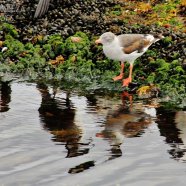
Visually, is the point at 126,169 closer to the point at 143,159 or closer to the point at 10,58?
the point at 143,159

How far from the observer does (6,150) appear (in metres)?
8.05

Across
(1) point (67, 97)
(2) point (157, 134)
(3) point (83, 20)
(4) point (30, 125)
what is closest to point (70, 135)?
(4) point (30, 125)

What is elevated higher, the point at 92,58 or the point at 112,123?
the point at 92,58

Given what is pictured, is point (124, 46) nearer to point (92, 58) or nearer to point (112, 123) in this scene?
point (92, 58)

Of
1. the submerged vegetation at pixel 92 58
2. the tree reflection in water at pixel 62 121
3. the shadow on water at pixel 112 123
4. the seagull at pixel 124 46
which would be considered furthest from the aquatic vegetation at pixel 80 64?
the tree reflection in water at pixel 62 121

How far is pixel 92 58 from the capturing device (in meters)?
14.3

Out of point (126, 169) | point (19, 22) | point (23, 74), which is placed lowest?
point (126, 169)

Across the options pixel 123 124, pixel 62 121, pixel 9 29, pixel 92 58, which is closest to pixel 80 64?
pixel 92 58

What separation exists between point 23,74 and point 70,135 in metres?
5.03

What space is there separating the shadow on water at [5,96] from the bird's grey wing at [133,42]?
2.75m

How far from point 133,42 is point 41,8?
6257 millimetres

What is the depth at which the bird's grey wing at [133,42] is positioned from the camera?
12.0m

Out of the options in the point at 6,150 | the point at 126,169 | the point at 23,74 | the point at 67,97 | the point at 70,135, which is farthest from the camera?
the point at 23,74

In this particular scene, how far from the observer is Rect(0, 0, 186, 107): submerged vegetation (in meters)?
12.7
